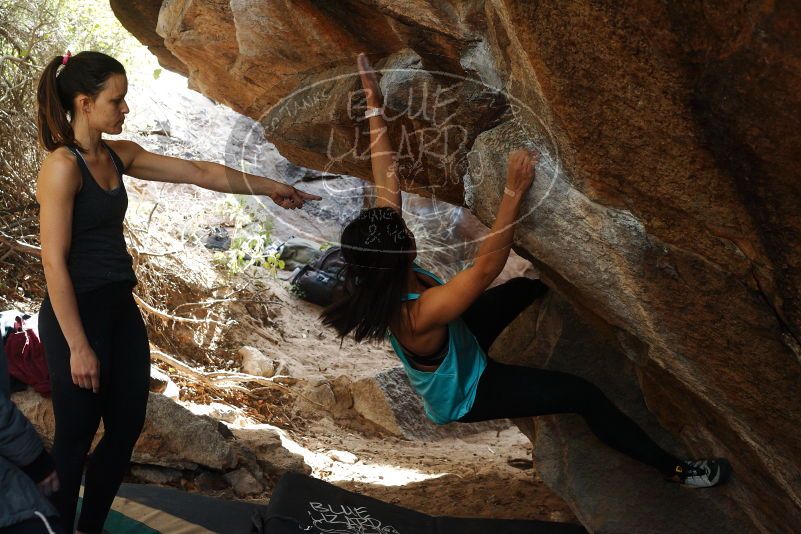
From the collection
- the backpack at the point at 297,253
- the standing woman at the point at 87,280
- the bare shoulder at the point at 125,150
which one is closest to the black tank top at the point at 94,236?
the standing woman at the point at 87,280

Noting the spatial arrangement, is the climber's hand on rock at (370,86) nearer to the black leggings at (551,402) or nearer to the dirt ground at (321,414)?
the black leggings at (551,402)

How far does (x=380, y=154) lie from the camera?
3219 millimetres

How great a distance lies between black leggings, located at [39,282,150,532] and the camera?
8.46 feet

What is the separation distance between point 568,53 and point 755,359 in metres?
1.06

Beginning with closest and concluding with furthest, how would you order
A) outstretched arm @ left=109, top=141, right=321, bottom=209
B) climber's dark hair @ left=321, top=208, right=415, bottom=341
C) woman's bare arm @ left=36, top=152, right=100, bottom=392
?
woman's bare arm @ left=36, top=152, right=100, bottom=392
climber's dark hair @ left=321, top=208, right=415, bottom=341
outstretched arm @ left=109, top=141, right=321, bottom=209

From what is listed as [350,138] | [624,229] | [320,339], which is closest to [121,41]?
[320,339]

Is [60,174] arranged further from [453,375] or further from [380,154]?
[453,375]

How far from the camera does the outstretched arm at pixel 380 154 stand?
3094mm

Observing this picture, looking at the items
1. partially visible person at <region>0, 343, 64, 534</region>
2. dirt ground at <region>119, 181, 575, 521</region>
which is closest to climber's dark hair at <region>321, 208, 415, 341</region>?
partially visible person at <region>0, 343, 64, 534</region>

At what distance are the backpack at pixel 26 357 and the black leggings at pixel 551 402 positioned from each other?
7.20 feet

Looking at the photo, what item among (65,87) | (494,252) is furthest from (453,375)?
(65,87)

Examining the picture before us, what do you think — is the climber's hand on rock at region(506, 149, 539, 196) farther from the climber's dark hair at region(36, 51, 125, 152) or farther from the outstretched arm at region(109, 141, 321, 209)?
the climber's dark hair at region(36, 51, 125, 152)

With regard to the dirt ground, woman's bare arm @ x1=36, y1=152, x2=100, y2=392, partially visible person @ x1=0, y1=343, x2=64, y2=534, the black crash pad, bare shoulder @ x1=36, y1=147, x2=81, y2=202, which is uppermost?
bare shoulder @ x1=36, y1=147, x2=81, y2=202

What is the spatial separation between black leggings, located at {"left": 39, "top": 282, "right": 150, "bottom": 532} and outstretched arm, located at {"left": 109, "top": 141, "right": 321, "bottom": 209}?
0.46 meters
